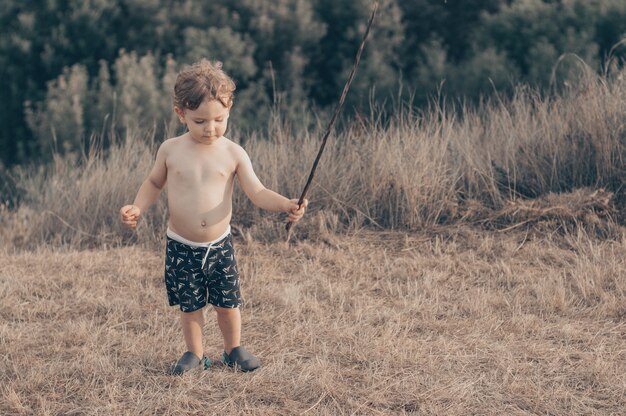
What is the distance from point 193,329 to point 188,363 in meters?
0.15

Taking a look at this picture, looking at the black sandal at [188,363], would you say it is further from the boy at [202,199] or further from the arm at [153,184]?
the arm at [153,184]

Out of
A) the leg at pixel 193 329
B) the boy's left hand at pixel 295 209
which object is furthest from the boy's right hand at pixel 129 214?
the boy's left hand at pixel 295 209

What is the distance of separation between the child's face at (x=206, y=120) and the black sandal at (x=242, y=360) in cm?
94

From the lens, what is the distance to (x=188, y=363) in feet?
12.6

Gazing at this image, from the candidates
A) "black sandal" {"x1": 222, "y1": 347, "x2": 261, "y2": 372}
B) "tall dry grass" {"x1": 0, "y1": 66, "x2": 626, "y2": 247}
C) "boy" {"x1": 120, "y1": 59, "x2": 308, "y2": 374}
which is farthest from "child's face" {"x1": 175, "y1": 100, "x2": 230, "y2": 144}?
"tall dry grass" {"x1": 0, "y1": 66, "x2": 626, "y2": 247}

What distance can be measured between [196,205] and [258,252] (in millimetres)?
2156

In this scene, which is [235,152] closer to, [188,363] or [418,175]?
[188,363]

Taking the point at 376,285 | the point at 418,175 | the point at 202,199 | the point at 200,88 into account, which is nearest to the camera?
the point at 200,88

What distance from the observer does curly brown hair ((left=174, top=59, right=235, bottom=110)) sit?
3.55m

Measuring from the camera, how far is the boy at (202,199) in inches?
142

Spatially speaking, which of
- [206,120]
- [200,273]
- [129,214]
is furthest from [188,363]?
[206,120]

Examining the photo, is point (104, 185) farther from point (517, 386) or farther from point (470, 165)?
point (517, 386)

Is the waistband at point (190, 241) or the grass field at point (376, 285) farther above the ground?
the waistband at point (190, 241)

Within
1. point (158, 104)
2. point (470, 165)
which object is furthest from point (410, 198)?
point (158, 104)
